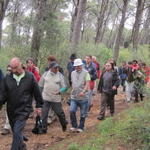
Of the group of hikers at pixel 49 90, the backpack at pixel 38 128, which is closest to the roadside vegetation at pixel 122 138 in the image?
the group of hikers at pixel 49 90

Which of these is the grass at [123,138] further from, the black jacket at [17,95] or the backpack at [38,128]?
the black jacket at [17,95]

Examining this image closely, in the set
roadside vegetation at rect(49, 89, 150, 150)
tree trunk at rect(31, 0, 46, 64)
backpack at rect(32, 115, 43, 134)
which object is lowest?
backpack at rect(32, 115, 43, 134)

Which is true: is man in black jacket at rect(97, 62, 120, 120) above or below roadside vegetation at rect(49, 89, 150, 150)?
above

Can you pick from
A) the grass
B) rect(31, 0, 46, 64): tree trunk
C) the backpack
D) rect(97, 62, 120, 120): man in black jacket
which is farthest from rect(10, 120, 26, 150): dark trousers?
rect(31, 0, 46, 64): tree trunk

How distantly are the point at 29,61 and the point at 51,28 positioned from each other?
5.96 meters

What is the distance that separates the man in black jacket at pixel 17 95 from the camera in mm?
6090

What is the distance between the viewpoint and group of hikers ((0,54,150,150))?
20.1ft

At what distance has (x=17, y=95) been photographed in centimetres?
610

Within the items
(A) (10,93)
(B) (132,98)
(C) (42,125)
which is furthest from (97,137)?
(B) (132,98)

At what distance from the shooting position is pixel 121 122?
808 cm

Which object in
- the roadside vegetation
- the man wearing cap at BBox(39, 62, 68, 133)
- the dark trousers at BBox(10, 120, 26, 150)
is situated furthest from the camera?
the man wearing cap at BBox(39, 62, 68, 133)

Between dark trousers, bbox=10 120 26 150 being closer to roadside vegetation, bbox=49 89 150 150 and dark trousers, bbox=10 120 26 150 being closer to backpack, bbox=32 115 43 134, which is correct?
roadside vegetation, bbox=49 89 150 150

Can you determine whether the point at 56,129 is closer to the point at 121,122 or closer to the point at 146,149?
the point at 121,122

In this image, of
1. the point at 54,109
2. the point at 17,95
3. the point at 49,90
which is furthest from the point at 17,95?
the point at 54,109
